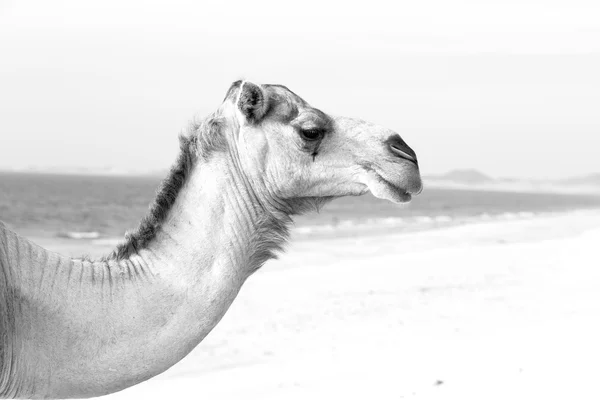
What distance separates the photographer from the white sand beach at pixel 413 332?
23.9ft

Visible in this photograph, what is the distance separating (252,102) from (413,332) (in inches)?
324

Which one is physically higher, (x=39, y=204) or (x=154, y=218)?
(x=154, y=218)

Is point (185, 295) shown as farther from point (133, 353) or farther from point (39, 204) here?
point (39, 204)

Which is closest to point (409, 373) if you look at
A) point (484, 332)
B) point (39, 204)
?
point (484, 332)

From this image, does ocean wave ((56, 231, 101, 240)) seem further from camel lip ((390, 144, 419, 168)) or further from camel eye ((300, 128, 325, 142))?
camel lip ((390, 144, 419, 168))

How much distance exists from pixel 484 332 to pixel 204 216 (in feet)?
26.4

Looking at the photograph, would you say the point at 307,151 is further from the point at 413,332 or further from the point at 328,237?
the point at 328,237

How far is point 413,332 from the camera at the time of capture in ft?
36.3

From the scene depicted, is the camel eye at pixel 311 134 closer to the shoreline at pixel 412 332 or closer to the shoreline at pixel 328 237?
the shoreline at pixel 412 332

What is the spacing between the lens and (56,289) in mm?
3195

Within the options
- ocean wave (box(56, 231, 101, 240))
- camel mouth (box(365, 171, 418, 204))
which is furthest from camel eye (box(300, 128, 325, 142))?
ocean wave (box(56, 231, 101, 240))

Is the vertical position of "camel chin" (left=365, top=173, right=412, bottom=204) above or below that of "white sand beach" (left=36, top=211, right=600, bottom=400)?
above

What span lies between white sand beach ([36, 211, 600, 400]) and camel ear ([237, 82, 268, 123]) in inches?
168

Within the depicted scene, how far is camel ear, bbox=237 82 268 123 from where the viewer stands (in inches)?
135
